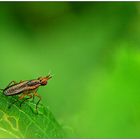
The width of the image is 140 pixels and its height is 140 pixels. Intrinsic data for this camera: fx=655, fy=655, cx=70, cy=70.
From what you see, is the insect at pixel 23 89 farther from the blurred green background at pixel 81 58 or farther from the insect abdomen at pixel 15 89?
the blurred green background at pixel 81 58

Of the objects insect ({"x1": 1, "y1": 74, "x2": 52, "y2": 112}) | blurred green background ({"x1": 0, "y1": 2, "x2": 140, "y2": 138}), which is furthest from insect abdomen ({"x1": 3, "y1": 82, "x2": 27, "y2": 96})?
blurred green background ({"x1": 0, "y1": 2, "x2": 140, "y2": 138})

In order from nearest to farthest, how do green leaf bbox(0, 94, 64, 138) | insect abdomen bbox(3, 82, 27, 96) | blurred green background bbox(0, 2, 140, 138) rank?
green leaf bbox(0, 94, 64, 138) → insect abdomen bbox(3, 82, 27, 96) → blurred green background bbox(0, 2, 140, 138)

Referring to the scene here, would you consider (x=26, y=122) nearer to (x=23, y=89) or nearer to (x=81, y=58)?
(x=23, y=89)

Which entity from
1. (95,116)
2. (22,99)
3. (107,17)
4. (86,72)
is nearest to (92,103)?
(95,116)

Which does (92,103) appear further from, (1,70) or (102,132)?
(1,70)

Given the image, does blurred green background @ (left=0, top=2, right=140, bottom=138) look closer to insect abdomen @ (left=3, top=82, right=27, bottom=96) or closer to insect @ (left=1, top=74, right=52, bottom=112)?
insect @ (left=1, top=74, right=52, bottom=112)

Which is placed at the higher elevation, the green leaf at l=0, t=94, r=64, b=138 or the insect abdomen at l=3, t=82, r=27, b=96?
the insect abdomen at l=3, t=82, r=27, b=96

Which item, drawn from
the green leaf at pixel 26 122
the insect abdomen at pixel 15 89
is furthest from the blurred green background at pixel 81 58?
the insect abdomen at pixel 15 89
